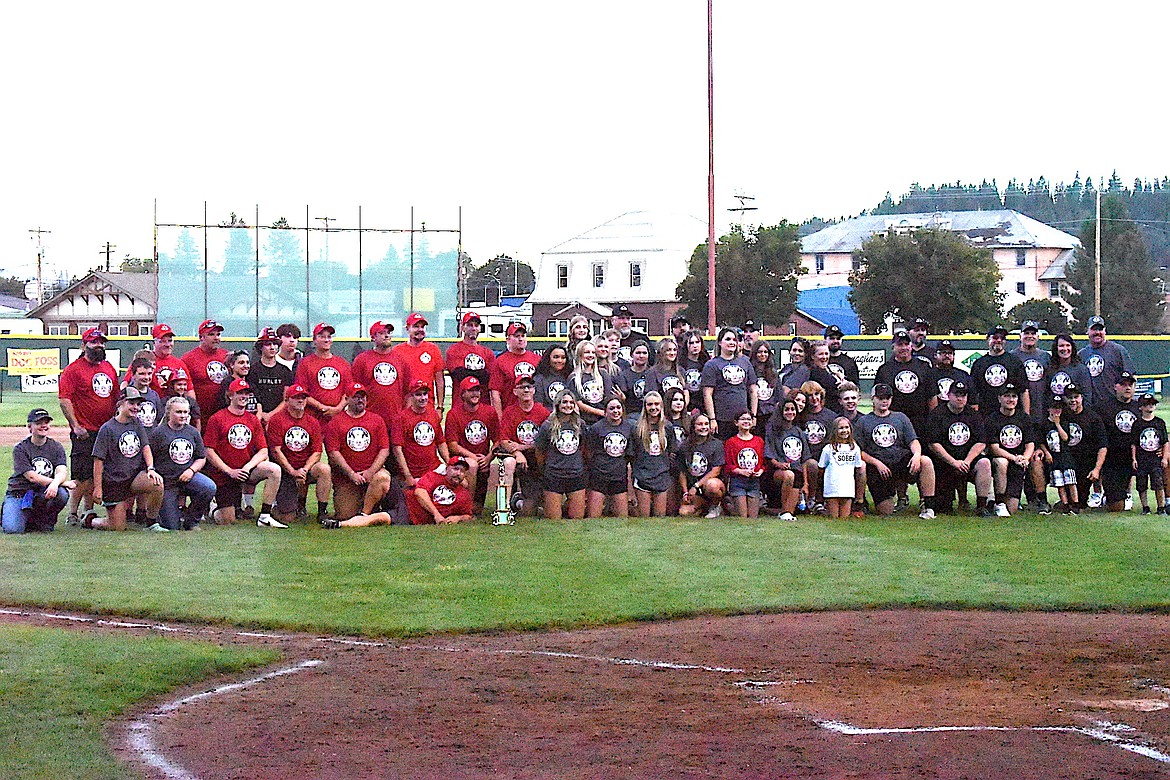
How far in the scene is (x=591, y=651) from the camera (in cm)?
816

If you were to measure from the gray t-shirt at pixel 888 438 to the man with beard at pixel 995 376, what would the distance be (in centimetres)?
79

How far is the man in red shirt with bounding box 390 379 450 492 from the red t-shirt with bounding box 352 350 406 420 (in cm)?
23

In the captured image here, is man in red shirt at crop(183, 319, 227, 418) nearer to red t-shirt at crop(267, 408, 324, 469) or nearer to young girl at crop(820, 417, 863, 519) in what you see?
red t-shirt at crop(267, 408, 324, 469)

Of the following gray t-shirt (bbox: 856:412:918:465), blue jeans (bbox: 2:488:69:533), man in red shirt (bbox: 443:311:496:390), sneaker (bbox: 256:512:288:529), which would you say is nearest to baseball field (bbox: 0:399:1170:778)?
sneaker (bbox: 256:512:288:529)

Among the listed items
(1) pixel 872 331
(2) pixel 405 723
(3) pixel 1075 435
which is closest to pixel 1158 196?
(1) pixel 872 331

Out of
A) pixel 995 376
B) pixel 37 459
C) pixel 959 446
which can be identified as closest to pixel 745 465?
pixel 959 446

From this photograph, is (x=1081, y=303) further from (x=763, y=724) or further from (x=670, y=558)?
(x=763, y=724)

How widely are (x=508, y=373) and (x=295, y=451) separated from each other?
2246 millimetres

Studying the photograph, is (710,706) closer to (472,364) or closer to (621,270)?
(472,364)

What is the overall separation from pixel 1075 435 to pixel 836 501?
2520 millimetres

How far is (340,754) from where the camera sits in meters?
5.86

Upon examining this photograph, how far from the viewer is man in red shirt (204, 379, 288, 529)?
12938mm

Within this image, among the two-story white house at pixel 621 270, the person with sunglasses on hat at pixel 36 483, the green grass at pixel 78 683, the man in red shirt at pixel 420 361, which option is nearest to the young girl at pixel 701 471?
the man in red shirt at pixel 420 361

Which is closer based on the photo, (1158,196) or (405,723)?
(405,723)
